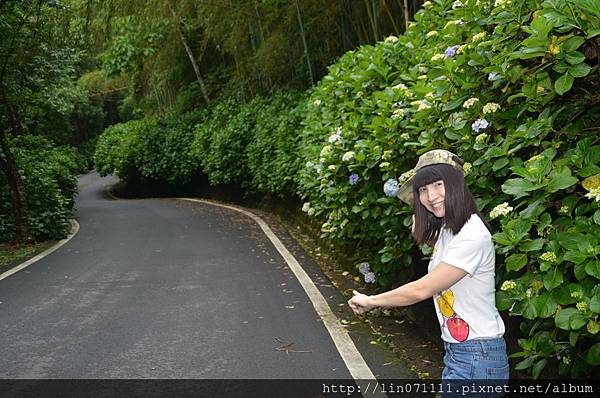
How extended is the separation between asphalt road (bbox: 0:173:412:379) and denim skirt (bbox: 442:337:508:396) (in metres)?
1.93

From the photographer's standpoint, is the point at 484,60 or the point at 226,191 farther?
the point at 226,191

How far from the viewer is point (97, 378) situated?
15.3 feet

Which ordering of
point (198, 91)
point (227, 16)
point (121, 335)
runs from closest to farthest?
point (121, 335) → point (227, 16) → point (198, 91)

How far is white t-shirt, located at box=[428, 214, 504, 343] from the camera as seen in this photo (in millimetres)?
2653

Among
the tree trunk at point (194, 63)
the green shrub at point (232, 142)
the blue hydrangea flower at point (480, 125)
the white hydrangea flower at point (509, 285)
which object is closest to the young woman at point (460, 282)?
the white hydrangea flower at point (509, 285)

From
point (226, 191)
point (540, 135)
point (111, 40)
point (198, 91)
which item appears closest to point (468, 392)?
point (540, 135)

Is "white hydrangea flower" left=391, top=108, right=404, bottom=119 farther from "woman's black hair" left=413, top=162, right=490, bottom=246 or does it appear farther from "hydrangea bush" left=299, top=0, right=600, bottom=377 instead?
"woman's black hair" left=413, top=162, right=490, bottom=246

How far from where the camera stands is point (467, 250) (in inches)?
103

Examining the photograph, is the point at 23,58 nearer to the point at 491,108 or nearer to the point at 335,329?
the point at 335,329

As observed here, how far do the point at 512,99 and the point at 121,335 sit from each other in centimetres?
409

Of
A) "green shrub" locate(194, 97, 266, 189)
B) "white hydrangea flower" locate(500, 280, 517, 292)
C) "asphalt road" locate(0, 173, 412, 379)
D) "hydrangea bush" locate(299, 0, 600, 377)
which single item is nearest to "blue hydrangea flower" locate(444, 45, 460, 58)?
"hydrangea bush" locate(299, 0, 600, 377)

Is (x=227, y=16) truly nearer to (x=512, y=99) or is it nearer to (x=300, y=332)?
(x=300, y=332)

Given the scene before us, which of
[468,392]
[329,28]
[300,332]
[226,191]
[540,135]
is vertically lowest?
[226,191]

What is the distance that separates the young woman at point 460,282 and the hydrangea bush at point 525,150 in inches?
8.3
